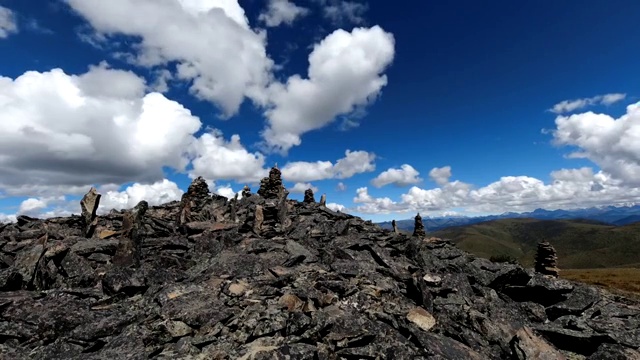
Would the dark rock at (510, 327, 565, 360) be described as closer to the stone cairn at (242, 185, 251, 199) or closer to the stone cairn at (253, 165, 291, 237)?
the stone cairn at (253, 165, 291, 237)

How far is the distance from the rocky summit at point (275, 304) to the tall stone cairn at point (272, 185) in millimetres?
34422

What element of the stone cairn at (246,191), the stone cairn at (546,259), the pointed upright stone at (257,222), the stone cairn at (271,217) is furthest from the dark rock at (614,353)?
the stone cairn at (246,191)

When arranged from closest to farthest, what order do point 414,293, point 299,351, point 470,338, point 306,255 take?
point 299,351 < point 470,338 < point 414,293 < point 306,255

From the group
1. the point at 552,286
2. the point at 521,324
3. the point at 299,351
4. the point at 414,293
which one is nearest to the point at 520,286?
the point at 552,286

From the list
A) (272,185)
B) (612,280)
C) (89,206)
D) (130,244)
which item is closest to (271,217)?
(89,206)

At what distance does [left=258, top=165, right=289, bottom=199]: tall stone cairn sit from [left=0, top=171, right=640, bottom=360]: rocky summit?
3442 cm

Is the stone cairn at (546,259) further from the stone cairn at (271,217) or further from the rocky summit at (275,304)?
the stone cairn at (271,217)

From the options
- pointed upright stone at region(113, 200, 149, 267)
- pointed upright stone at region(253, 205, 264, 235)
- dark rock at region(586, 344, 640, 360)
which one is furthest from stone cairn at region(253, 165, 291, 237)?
dark rock at region(586, 344, 640, 360)

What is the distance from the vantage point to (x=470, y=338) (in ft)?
60.3

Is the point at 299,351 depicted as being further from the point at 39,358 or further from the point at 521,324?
the point at 521,324

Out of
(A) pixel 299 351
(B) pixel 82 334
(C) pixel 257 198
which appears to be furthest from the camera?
(C) pixel 257 198

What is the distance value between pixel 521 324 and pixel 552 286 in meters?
6.48

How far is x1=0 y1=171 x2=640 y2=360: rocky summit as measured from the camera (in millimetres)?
14938

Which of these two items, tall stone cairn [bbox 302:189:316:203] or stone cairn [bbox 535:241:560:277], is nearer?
stone cairn [bbox 535:241:560:277]
